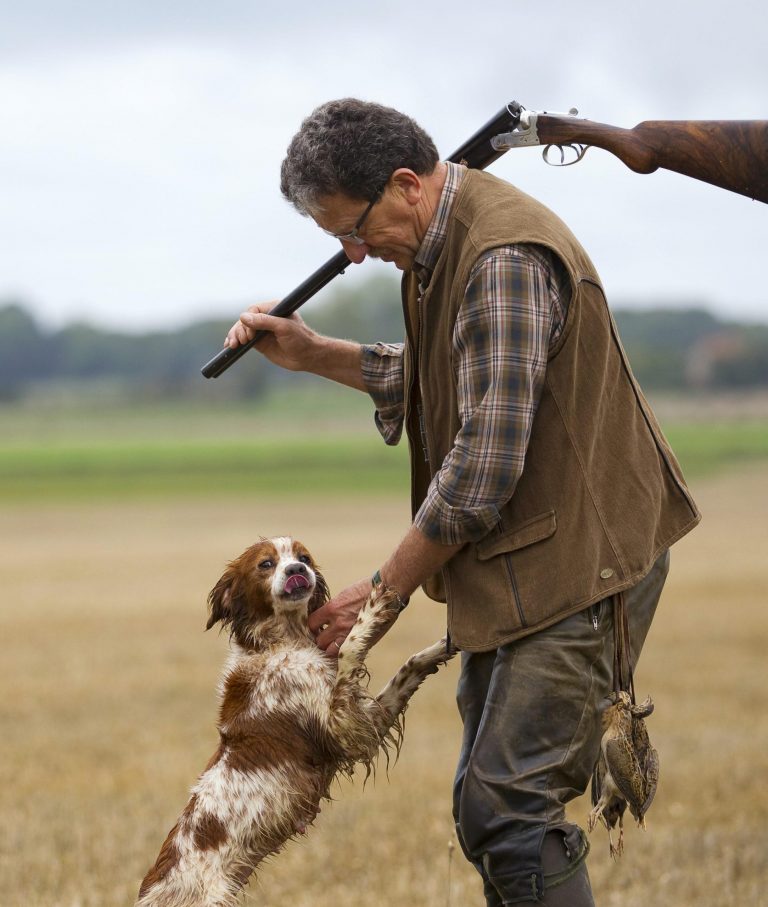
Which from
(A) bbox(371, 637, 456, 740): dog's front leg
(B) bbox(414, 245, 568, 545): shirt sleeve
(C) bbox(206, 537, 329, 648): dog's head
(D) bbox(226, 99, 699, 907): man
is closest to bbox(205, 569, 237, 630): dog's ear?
(C) bbox(206, 537, 329, 648): dog's head

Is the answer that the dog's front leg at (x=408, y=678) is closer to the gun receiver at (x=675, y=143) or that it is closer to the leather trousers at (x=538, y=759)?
the leather trousers at (x=538, y=759)

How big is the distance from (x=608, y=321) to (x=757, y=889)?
3.51m

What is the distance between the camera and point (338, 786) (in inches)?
284

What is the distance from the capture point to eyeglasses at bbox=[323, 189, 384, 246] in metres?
4.59

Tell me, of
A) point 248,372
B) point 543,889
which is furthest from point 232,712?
point 248,372

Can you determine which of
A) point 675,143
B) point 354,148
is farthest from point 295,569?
point 675,143

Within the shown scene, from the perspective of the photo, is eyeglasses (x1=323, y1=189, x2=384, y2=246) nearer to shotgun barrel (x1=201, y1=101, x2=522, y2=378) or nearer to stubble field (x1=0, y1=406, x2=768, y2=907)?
shotgun barrel (x1=201, y1=101, x2=522, y2=378)

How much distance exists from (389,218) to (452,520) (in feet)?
3.43

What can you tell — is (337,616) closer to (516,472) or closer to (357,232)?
(516,472)

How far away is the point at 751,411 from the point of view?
3595 inches

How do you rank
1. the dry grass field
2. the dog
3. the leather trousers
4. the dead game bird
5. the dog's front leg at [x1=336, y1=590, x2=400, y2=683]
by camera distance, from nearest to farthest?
the leather trousers → the dead game bird → the dog's front leg at [x1=336, y1=590, x2=400, y2=683] → the dog → the dry grass field

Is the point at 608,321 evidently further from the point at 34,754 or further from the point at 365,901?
the point at 34,754

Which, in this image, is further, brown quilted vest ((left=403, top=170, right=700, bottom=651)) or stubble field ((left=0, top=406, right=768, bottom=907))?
stubble field ((left=0, top=406, right=768, bottom=907))

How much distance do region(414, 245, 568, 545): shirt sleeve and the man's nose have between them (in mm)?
569
